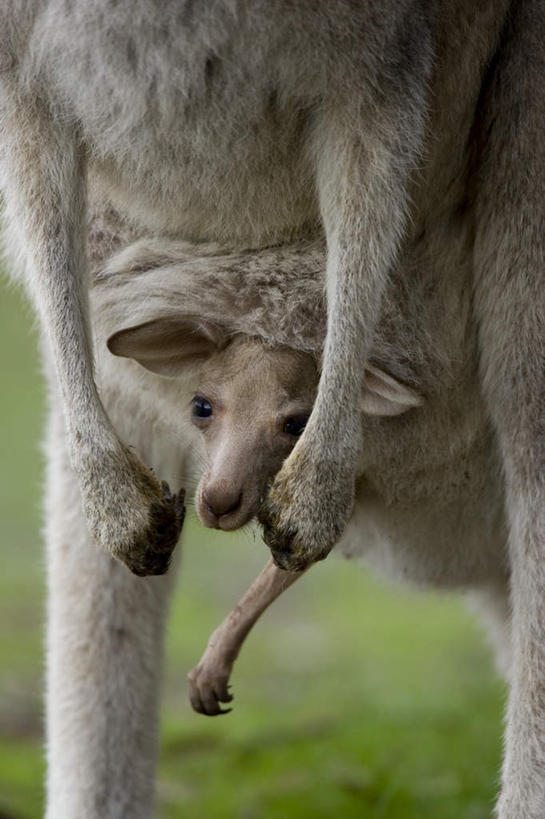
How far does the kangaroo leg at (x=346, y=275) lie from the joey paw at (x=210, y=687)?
653mm

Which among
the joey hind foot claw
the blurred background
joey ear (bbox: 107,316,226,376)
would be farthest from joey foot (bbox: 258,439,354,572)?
the blurred background

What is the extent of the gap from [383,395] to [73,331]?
0.68 meters

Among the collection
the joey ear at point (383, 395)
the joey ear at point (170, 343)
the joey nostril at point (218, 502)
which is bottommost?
the joey nostril at point (218, 502)

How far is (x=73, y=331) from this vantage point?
3.46 m

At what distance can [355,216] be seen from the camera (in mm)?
3354

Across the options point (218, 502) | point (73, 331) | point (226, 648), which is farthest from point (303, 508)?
point (226, 648)

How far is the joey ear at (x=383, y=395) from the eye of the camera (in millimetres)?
3619

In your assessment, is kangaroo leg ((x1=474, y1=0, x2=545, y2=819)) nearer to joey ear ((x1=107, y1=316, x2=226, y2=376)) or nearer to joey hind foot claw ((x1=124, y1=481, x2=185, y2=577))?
joey ear ((x1=107, y1=316, x2=226, y2=376))

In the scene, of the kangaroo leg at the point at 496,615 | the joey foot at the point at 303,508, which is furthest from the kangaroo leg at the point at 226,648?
the kangaroo leg at the point at 496,615

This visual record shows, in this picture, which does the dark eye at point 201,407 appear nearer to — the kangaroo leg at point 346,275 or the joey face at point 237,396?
the joey face at point 237,396

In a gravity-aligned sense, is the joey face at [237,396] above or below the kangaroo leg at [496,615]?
above

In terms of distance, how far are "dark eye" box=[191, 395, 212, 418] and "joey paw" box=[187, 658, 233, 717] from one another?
65 cm

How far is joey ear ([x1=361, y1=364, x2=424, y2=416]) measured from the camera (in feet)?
11.9

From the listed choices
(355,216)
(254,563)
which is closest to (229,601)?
(254,563)
